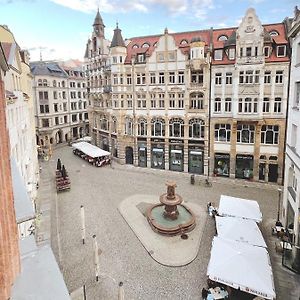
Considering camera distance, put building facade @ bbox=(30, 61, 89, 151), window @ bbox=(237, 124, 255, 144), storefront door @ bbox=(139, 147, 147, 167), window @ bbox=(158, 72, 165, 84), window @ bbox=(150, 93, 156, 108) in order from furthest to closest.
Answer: building facade @ bbox=(30, 61, 89, 151), storefront door @ bbox=(139, 147, 147, 167), window @ bbox=(150, 93, 156, 108), window @ bbox=(158, 72, 165, 84), window @ bbox=(237, 124, 255, 144)

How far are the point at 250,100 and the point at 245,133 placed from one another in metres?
4.20

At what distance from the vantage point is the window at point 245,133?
3469cm

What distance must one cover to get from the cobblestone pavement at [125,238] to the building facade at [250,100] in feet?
10.7

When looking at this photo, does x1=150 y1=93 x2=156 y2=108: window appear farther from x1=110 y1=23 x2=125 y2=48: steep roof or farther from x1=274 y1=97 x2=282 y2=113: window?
x1=274 y1=97 x2=282 y2=113: window

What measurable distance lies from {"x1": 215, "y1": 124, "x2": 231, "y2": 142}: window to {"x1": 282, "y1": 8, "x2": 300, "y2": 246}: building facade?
548 inches

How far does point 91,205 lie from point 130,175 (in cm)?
1109

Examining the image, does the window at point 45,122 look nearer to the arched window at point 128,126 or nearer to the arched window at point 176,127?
the arched window at point 128,126

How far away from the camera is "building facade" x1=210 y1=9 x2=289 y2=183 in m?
32.6

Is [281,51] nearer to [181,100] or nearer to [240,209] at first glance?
[181,100]

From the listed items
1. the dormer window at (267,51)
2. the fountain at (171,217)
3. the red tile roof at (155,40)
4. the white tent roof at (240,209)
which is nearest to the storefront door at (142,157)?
the red tile roof at (155,40)

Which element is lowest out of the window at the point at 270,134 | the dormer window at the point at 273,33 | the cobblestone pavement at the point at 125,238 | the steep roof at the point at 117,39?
the cobblestone pavement at the point at 125,238

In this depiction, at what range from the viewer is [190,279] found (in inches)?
662

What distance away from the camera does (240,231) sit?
18.7m

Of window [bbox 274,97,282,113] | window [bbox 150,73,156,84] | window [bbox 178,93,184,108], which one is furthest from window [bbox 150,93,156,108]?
window [bbox 274,97,282,113]
